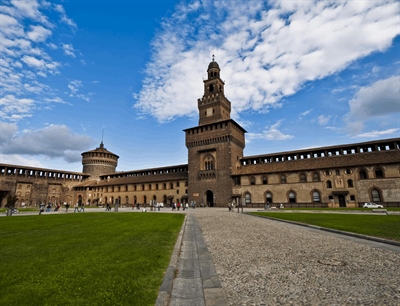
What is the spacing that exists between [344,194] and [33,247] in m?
41.9

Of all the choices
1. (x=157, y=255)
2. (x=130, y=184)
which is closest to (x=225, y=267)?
(x=157, y=255)

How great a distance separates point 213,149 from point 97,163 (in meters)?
48.2

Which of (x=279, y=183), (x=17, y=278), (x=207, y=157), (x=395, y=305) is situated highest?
(x=207, y=157)

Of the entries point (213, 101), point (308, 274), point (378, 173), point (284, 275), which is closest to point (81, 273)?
point (284, 275)

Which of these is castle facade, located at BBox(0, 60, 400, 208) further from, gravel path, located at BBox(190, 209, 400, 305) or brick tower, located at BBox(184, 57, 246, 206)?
gravel path, located at BBox(190, 209, 400, 305)

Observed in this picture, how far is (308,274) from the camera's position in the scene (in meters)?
5.36

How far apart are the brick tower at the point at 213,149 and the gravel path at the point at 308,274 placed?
3854 cm

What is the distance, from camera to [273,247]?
27.7 ft

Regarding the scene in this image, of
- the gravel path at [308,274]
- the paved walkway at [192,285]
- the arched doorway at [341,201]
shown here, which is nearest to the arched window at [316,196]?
the arched doorway at [341,201]

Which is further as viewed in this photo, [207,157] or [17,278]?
[207,157]

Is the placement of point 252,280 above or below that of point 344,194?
below

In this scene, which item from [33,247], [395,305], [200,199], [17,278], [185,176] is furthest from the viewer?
[185,176]

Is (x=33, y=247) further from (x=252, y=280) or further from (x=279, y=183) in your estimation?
(x=279, y=183)

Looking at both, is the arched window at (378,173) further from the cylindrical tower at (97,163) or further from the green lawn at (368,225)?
the cylindrical tower at (97,163)
